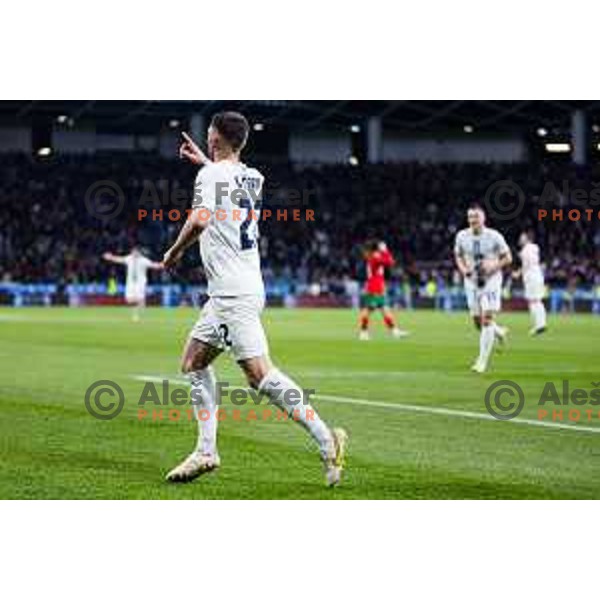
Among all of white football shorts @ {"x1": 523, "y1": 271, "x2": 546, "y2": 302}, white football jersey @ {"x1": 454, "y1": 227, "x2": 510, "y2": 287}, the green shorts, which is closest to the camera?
white football jersey @ {"x1": 454, "y1": 227, "x2": 510, "y2": 287}

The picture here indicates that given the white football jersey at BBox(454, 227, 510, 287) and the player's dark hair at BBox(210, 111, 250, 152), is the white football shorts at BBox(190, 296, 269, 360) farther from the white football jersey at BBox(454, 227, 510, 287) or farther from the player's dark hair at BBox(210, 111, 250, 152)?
the white football jersey at BBox(454, 227, 510, 287)

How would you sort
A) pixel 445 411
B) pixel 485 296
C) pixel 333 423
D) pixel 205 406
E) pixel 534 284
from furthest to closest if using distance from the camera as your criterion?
pixel 534 284 < pixel 485 296 < pixel 445 411 < pixel 333 423 < pixel 205 406

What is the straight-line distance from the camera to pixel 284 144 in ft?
85.0

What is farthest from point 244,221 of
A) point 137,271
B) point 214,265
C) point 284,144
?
point 137,271

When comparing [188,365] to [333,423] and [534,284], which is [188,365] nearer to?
[333,423]

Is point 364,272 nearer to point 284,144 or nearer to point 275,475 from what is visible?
point 284,144

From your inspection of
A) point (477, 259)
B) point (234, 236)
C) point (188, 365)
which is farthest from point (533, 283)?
point (234, 236)

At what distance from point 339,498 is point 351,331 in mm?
19723

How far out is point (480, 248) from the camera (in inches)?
687

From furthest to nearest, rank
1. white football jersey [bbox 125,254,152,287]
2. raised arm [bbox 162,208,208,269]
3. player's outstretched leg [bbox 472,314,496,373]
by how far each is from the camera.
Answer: white football jersey [bbox 125,254,152,287], player's outstretched leg [bbox 472,314,496,373], raised arm [bbox 162,208,208,269]

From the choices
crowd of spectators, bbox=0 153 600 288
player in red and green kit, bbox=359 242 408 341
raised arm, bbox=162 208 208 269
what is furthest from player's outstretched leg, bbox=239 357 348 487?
crowd of spectators, bbox=0 153 600 288

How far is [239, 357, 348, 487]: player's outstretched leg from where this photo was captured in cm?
820

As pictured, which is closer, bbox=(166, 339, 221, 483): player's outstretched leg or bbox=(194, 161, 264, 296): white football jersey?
bbox=(194, 161, 264, 296): white football jersey

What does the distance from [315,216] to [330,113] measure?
16066mm
